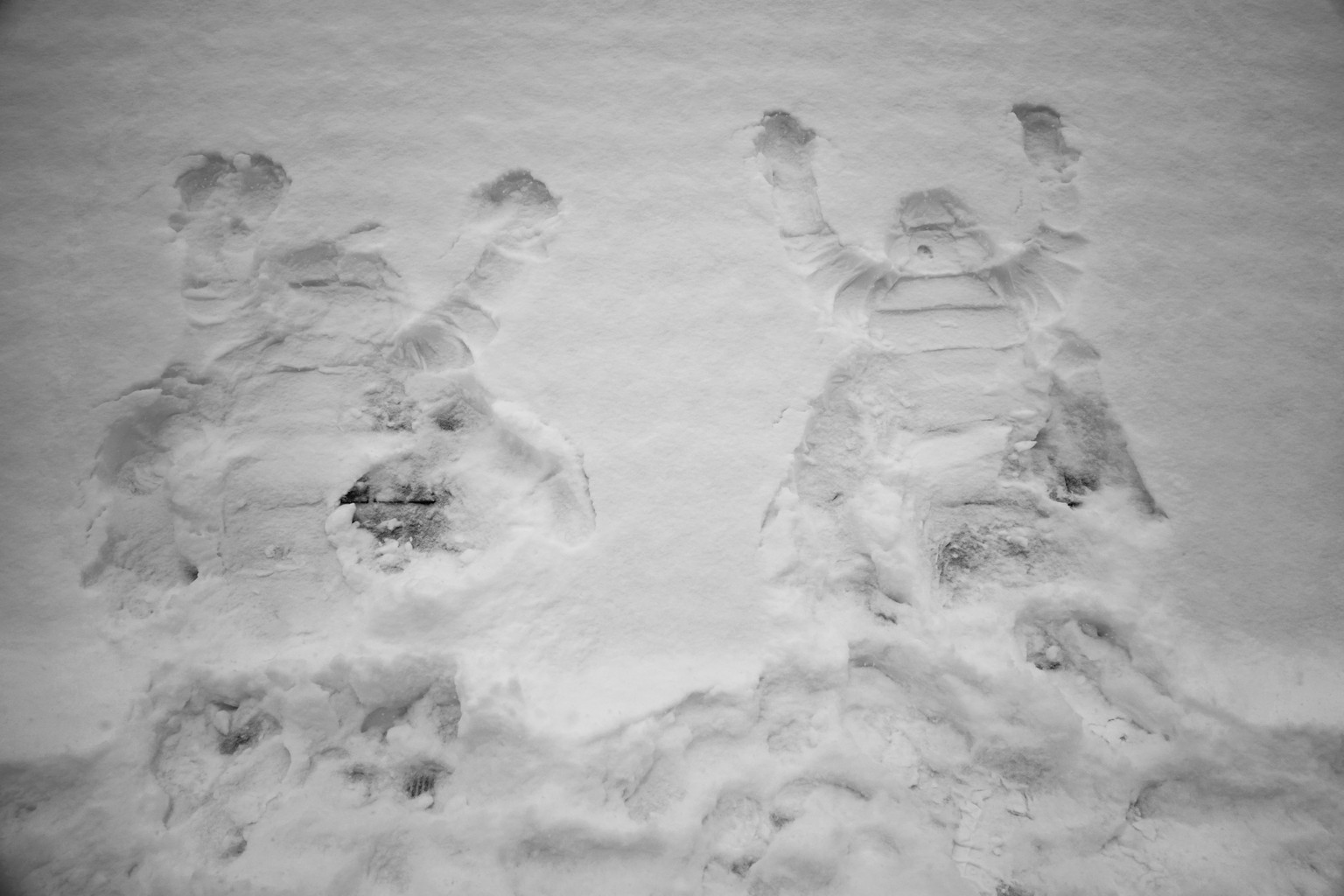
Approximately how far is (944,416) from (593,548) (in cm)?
49

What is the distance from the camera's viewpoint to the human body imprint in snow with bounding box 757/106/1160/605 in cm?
106

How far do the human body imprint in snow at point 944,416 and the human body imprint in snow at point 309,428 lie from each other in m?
0.34

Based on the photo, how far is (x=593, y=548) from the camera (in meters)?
1.06

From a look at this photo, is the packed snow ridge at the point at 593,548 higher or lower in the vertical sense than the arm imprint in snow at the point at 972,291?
lower

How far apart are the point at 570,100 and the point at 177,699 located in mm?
954

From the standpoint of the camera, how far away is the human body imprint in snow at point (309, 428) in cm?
105

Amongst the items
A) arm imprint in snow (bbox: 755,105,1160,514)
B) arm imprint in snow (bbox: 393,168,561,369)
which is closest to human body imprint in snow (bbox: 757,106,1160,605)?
arm imprint in snow (bbox: 755,105,1160,514)

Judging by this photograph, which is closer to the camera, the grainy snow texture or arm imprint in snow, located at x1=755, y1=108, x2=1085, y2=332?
the grainy snow texture

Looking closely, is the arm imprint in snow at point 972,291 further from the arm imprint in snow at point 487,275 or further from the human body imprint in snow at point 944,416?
the arm imprint in snow at point 487,275

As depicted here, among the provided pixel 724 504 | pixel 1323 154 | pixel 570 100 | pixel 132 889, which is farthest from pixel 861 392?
pixel 132 889

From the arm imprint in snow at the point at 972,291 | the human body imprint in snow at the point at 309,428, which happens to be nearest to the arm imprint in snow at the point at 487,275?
the human body imprint in snow at the point at 309,428

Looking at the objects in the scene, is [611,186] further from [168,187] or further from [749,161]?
[168,187]

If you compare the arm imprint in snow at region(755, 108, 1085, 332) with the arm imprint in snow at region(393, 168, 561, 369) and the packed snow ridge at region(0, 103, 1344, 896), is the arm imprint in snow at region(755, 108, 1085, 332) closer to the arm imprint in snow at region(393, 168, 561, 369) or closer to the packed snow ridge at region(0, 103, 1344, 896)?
the packed snow ridge at region(0, 103, 1344, 896)

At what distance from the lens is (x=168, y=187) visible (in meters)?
1.15
